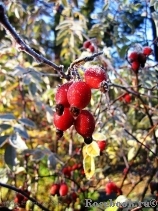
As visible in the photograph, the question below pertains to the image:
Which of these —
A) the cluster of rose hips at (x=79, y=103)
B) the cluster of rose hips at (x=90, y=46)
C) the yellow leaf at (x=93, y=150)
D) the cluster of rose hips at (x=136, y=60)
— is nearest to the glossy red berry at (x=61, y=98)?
the cluster of rose hips at (x=79, y=103)

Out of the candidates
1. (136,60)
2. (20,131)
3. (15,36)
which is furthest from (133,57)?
(15,36)

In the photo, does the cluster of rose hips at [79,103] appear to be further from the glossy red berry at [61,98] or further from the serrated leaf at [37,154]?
the serrated leaf at [37,154]

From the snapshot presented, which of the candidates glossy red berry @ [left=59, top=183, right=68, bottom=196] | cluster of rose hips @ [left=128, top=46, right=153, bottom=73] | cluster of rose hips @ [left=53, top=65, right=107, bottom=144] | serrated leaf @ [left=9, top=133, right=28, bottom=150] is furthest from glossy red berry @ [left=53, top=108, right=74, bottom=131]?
glossy red berry @ [left=59, top=183, right=68, bottom=196]

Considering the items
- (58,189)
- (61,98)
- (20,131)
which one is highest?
(61,98)

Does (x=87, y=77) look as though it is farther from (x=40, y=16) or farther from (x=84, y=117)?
(x=40, y=16)

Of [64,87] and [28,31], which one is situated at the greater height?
[28,31]

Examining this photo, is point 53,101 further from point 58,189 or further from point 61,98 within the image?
point 61,98

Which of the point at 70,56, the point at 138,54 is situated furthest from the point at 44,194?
the point at 138,54
